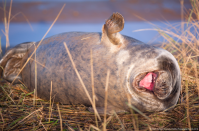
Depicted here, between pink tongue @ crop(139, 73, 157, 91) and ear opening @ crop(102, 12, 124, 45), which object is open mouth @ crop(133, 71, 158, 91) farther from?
ear opening @ crop(102, 12, 124, 45)

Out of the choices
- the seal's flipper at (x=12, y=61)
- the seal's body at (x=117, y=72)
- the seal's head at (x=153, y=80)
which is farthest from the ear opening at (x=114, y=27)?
the seal's flipper at (x=12, y=61)

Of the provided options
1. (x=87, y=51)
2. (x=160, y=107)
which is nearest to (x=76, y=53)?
(x=87, y=51)

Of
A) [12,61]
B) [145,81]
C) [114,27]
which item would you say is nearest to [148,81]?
[145,81]

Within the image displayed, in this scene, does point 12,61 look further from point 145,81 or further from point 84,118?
point 145,81

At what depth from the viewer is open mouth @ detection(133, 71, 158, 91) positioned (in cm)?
159

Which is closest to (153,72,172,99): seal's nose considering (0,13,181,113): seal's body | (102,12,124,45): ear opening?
(0,13,181,113): seal's body

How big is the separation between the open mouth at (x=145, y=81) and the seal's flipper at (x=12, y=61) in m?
1.92

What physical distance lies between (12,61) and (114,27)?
1913mm

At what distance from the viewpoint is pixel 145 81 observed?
1635 mm

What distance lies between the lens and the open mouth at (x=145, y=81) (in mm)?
1585

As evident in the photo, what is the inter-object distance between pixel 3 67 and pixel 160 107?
240 centimetres

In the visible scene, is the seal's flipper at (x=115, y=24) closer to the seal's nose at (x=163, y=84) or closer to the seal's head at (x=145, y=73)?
the seal's head at (x=145, y=73)

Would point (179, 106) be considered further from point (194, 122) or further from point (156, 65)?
point (156, 65)

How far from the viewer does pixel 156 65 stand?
1559 millimetres
